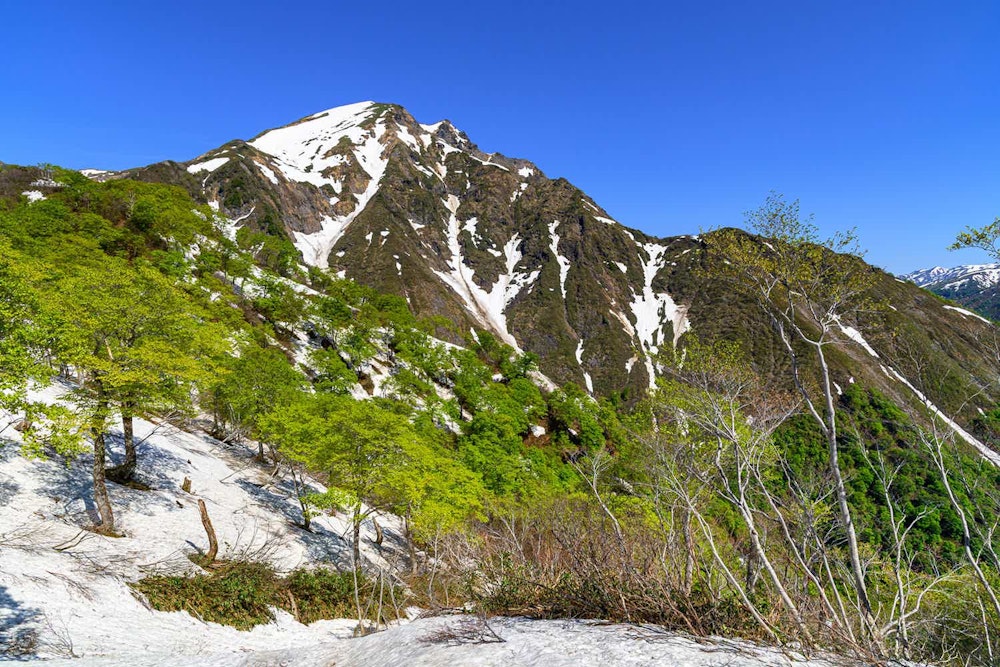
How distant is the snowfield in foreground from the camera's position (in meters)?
6.34

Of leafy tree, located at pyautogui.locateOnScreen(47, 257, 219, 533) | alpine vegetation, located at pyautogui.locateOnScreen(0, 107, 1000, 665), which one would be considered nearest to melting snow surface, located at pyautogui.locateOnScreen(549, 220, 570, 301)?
alpine vegetation, located at pyautogui.locateOnScreen(0, 107, 1000, 665)

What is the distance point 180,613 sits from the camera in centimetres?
1358

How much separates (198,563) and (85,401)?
7184 millimetres

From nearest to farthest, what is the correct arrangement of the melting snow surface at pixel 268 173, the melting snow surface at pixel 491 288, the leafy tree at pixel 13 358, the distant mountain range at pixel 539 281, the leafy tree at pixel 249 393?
the leafy tree at pixel 13 358 → the leafy tree at pixel 249 393 → the distant mountain range at pixel 539 281 → the melting snow surface at pixel 491 288 → the melting snow surface at pixel 268 173

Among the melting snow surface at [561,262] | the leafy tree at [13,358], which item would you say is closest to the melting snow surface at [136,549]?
the leafy tree at [13,358]

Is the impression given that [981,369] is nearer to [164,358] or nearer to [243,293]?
[164,358]

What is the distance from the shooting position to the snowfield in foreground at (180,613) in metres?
6.34

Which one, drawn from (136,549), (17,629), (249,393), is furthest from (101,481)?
(249,393)

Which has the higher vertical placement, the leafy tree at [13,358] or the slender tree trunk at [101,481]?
the leafy tree at [13,358]

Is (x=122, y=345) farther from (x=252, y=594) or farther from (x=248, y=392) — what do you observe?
(x=248, y=392)

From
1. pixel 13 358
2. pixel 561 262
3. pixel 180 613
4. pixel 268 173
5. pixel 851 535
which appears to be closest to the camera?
pixel 851 535

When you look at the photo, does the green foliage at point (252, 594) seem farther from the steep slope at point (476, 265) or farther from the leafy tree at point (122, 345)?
the steep slope at point (476, 265)

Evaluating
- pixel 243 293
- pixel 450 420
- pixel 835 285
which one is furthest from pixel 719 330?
pixel 835 285

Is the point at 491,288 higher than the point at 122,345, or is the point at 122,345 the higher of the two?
the point at 491,288
